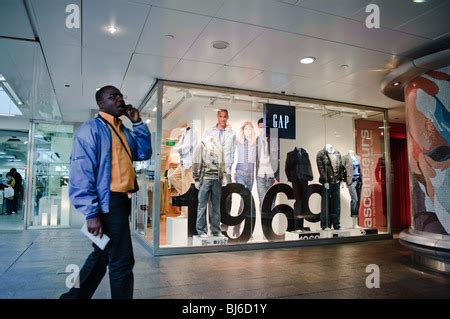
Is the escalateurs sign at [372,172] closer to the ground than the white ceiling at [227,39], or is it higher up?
closer to the ground

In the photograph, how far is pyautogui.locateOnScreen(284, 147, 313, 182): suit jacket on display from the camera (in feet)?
21.8

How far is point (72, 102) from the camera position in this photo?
730 centimetres

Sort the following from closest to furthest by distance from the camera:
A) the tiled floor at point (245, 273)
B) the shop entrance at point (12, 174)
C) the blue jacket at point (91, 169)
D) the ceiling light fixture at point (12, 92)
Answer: the blue jacket at point (91, 169) < the tiled floor at point (245, 273) < the ceiling light fixture at point (12, 92) < the shop entrance at point (12, 174)

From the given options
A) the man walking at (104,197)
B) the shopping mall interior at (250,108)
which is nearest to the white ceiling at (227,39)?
the shopping mall interior at (250,108)

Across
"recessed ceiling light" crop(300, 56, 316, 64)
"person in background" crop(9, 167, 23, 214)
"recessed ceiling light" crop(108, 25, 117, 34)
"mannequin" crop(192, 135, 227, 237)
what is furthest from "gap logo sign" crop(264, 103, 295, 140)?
"person in background" crop(9, 167, 23, 214)

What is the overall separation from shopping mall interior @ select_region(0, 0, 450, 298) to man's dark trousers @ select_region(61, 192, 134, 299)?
1011 millimetres

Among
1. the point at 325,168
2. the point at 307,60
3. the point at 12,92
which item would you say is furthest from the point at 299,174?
the point at 12,92

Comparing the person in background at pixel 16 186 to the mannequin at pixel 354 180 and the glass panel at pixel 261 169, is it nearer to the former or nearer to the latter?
the glass panel at pixel 261 169

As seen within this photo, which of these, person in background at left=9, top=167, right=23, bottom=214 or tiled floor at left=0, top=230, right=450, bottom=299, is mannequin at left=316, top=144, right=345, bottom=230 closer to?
tiled floor at left=0, top=230, right=450, bottom=299

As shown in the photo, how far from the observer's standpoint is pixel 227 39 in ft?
13.5

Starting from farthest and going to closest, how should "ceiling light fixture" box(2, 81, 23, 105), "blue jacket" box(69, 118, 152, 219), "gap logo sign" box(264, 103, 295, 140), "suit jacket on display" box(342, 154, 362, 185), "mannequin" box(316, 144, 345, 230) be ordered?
"suit jacket on display" box(342, 154, 362, 185) < "mannequin" box(316, 144, 345, 230) < "ceiling light fixture" box(2, 81, 23, 105) < "gap logo sign" box(264, 103, 295, 140) < "blue jacket" box(69, 118, 152, 219)

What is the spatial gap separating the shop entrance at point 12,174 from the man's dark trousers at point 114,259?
336 inches

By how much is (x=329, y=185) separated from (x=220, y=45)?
4.08m

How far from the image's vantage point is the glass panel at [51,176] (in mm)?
8742
